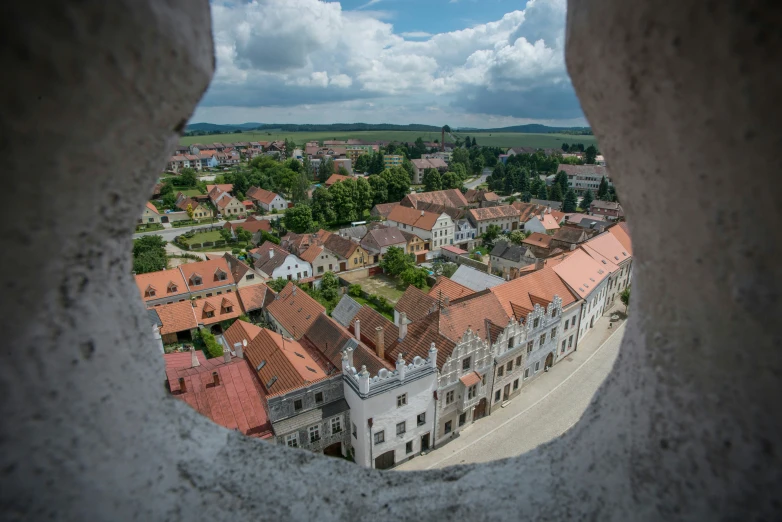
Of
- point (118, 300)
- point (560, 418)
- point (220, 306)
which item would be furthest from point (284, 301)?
point (118, 300)

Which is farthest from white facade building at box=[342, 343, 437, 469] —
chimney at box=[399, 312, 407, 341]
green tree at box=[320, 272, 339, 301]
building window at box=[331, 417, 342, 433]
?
green tree at box=[320, 272, 339, 301]

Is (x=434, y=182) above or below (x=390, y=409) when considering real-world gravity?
above

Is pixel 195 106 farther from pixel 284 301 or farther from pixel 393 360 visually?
pixel 284 301

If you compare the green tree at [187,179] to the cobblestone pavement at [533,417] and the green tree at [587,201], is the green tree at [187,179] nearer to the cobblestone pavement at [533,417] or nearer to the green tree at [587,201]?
the green tree at [587,201]

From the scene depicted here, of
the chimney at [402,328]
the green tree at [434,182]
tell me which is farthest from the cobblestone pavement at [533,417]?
the green tree at [434,182]

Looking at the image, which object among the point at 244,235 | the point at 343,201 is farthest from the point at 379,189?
the point at 244,235

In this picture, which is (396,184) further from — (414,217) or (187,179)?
(187,179)
